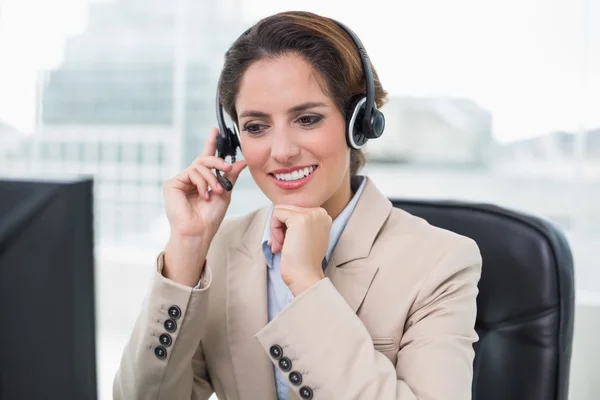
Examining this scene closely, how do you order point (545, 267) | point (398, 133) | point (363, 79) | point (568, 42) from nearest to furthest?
point (545, 267) < point (363, 79) < point (568, 42) < point (398, 133)

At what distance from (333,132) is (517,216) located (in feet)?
1.23

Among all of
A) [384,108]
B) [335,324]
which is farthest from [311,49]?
[384,108]

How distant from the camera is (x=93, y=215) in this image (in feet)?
1.80

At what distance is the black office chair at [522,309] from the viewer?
3.63 feet

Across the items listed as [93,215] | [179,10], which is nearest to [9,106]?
[179,10]

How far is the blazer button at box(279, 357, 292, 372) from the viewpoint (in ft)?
3.10

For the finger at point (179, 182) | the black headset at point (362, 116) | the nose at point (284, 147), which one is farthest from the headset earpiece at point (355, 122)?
the finger at point (179, 182)

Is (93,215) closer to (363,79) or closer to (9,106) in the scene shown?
(363,79)

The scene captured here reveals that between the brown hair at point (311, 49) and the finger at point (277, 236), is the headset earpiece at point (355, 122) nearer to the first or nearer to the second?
the brown hair at point (311, 49)

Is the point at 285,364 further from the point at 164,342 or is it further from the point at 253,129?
the point at 253,129

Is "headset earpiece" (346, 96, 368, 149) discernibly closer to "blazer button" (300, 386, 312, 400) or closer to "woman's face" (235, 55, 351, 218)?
"woman's face" (235, 55, 351, 218)

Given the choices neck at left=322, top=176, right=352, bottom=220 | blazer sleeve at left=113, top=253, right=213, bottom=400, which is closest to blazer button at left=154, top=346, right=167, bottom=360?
blazer sleeve at left=113, top=253, right=213, bottom=400

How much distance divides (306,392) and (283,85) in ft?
1.74

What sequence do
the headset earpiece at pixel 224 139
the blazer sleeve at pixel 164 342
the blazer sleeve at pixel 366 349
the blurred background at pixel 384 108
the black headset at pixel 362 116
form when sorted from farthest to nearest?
the blurred background at pixel 384 108, the headset earpiece at pixel 224 139, the black headset at pixel 362 116, the blazer sleeve at pixel 164 342, the blazer sleeve at pixel 366 349
